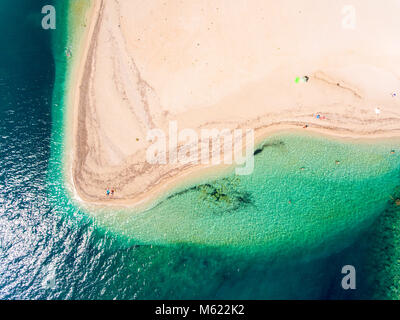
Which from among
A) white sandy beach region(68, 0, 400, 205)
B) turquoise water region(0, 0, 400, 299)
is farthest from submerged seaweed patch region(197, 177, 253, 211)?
white sandy beach region(68, 0, 400, 205)

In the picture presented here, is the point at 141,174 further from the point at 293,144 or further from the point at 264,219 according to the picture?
the point at 293,144

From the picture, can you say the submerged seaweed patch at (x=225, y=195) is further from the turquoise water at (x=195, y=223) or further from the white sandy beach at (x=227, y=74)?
the white sandy beach at (x=227, y=74)

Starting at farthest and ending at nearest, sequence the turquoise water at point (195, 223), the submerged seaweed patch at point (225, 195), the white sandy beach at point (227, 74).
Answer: the submerged seaweed patch at point (225, 195) < the turquoise water at point (195, 223) < the white sandy beach at point (227, 74)

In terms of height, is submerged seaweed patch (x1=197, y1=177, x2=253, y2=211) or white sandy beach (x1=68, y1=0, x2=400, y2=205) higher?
white sandy beach (x1=68, y1=0, x2=400, y2=205)

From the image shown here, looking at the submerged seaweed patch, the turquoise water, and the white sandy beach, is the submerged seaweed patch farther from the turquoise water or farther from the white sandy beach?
the white sandy beach

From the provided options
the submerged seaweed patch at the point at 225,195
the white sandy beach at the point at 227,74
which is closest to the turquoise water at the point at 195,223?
the submerged seaweed patch at the point at 225,195

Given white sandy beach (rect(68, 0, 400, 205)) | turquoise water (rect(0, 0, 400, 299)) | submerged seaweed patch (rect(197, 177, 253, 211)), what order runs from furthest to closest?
submerged seaweed patch (rect(197, 177, 253, 211)) → turquoise water (rect(0, 0, 400, 299)) → white sandy beach (rect(68, 0, 400, 205))
